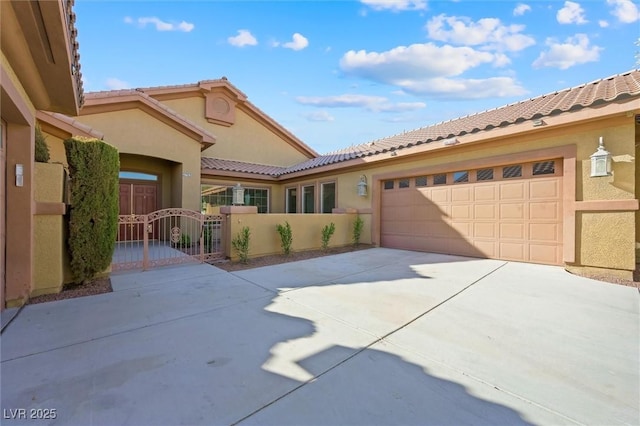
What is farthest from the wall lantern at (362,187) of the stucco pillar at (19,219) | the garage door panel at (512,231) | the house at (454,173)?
the stucco pillar at (19,219)

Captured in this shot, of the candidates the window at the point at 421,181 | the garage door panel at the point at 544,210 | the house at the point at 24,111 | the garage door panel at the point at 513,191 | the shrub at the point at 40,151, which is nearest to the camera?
the house at the point at 24,111

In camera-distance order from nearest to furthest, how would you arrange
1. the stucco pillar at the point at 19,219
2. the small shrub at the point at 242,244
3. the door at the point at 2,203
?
1. the door at the point at 2,203
2. the stucco pillar at the point at 19,219
3. the small shrub at the point at 242,244

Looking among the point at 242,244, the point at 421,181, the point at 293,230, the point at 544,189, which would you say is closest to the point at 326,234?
the point at 293,230

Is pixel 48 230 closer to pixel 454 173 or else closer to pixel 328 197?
pixel 328 197

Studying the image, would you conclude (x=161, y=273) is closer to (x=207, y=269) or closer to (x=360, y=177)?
(x=207, y=269)

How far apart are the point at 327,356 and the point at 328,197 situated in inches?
401

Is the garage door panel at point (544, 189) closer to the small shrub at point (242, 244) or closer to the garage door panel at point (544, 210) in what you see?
the garage door panel at point (544, 210)

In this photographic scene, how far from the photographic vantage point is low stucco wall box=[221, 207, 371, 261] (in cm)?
783

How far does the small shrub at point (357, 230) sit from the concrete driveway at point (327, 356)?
18.4ft

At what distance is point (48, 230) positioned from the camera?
4.86 metres

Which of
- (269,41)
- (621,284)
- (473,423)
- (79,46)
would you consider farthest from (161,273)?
(621,284)

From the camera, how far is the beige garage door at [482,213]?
6.98 m

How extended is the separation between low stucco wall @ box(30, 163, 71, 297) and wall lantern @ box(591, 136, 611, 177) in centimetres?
1075

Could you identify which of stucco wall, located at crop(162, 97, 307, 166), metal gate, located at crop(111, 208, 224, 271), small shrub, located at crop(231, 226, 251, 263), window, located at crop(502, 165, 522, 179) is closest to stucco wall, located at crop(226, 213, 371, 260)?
small shrub, located at crop(231, 226, 251, 263)
